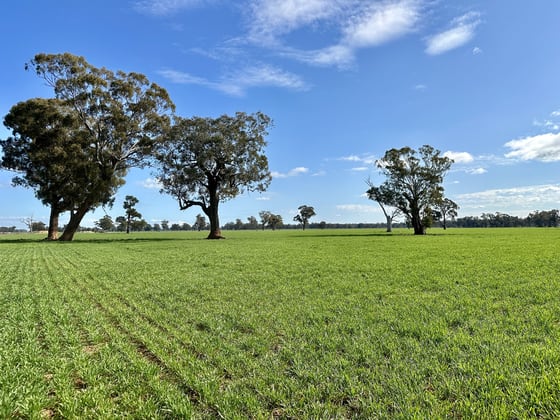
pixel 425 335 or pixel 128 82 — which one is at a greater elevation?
pixel 128 82

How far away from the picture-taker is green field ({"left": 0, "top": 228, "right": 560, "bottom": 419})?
3.29 metres

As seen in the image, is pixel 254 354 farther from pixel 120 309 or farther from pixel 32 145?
pixel 32 145

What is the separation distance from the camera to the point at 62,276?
1188 centimetres

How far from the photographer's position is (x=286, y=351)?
4.64 m

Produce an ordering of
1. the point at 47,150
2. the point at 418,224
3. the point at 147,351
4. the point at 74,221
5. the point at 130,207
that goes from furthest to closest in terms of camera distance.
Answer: the point at 130,207
the point at 418,224
the point at 74,221
the point at 47,150
the point at 147,351

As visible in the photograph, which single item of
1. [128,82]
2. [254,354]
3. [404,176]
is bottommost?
[254,354]

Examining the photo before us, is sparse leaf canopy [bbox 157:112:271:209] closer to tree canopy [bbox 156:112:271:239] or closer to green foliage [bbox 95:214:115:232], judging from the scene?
tree canopy [bbox 156:112:271:239]

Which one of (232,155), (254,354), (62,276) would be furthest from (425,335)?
(232,155)

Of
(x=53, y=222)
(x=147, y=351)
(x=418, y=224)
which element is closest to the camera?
(x=147, y=351)

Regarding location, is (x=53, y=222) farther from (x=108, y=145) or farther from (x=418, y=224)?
(x=418, y=224)

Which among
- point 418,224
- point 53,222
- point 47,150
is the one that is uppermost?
point 47,150

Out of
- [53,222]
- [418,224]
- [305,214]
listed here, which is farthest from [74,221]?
[305,214]

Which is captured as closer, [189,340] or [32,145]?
[189,340]

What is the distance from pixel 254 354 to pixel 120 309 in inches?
156
